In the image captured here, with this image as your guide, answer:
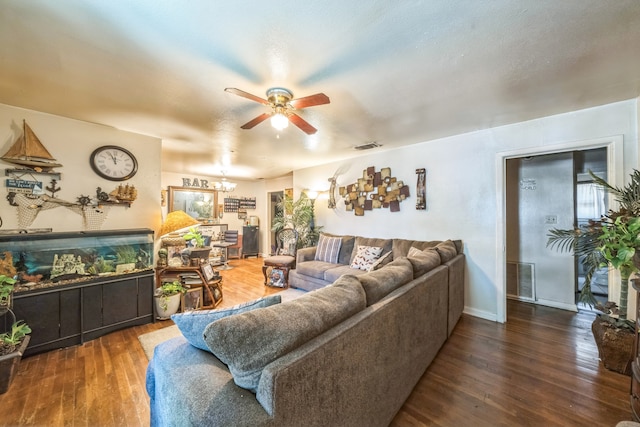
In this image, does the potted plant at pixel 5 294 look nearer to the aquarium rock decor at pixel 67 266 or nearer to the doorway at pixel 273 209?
the aquarium rock decor at pixel 67 266

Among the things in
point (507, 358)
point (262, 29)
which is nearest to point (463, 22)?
point (262, 29)

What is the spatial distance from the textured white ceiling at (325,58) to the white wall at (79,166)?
9.2 inches

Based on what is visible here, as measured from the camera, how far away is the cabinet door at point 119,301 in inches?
106

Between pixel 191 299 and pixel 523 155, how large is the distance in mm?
4540

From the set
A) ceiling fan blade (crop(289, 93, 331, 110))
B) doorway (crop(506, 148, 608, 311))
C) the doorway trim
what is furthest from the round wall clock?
doorway (crop(506, 148, 608, 311))

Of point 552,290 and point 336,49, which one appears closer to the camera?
point 336,49

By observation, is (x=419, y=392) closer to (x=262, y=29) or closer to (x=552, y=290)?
(x=262, y=29)

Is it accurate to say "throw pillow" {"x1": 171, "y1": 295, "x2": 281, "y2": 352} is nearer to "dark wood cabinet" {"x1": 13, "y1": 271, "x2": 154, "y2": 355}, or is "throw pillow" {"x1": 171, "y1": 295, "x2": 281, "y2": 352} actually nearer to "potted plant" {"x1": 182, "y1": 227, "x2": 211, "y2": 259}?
"dark wood cabinet" {"x1": 13, "y1": 271, "x2": 154, "y2": 355}

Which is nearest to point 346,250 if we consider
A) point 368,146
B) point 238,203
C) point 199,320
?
point 368,146

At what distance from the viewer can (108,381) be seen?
195cm

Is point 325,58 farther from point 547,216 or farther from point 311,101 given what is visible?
point 547,216

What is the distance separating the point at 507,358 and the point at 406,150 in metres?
2.88

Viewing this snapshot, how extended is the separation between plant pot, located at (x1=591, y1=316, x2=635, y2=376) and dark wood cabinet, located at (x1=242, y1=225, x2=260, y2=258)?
6.82 metres

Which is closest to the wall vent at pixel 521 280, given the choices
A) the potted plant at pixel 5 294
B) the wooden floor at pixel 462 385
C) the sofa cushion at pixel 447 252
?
the wooden floor at pixel 462 385
